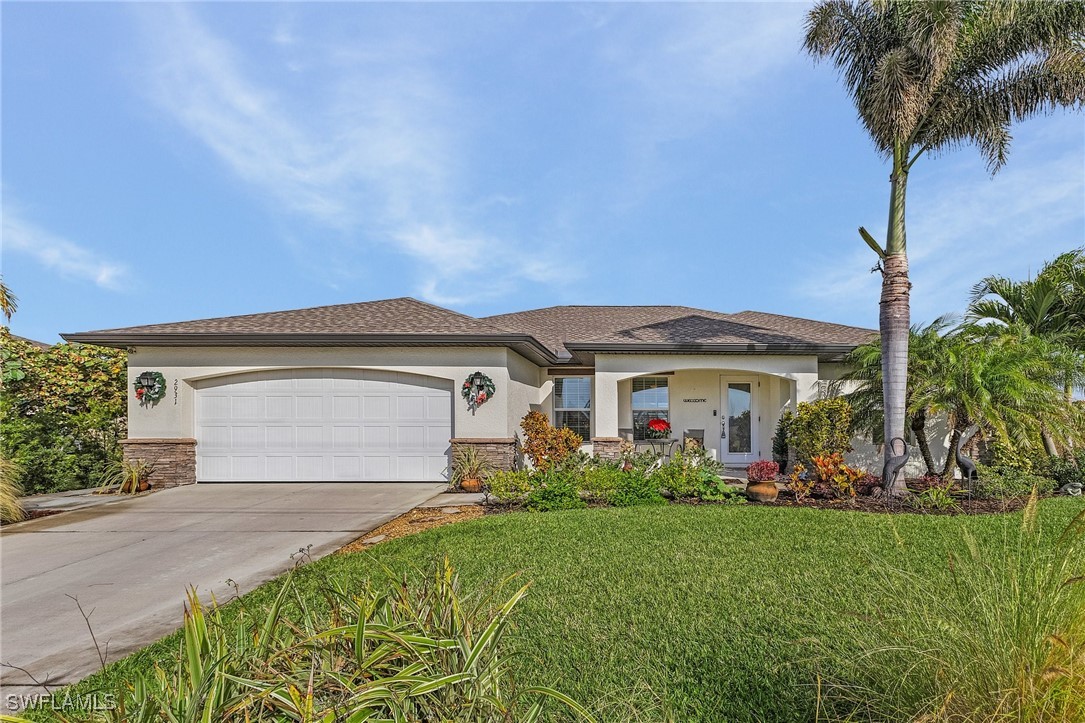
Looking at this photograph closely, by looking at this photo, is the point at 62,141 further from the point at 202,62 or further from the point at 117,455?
the point at 117,455

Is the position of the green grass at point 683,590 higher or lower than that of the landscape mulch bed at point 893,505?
higher

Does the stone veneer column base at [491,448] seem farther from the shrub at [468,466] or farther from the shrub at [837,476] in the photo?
the shrub at [837,476]

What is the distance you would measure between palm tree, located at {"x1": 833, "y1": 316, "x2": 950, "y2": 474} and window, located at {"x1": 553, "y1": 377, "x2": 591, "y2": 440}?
19.7 feet

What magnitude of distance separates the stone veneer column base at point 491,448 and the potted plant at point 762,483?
15.9 feet

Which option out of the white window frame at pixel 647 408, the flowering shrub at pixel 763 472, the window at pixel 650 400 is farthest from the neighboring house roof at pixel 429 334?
the flowering shrub at pixel 763 472

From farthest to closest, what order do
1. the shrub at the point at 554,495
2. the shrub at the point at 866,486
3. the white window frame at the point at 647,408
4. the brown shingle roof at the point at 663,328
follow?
the white window frame at the point at 647,408
the brown shingle roof at the point at 663,328
the shrub at the point at 866,486
the shrub at the point at 554,495

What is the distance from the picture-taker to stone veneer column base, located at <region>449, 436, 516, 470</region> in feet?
38.7

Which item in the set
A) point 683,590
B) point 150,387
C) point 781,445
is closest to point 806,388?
point 781,445

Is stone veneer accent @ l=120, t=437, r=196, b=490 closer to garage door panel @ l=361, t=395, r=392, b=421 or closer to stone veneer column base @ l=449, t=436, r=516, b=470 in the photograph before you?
garage door panel @ l=361, t=395, r=392, b=421

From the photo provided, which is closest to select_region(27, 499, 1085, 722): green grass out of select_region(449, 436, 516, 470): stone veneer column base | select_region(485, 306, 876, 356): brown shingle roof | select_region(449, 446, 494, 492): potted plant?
select_region(449, 446, 494, 492): potted plant

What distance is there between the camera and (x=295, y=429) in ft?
40.0

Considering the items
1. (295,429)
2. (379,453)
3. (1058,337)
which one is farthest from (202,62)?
(1058,337)

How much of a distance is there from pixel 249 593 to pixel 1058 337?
15.2 meters

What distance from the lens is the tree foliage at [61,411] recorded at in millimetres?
11180
